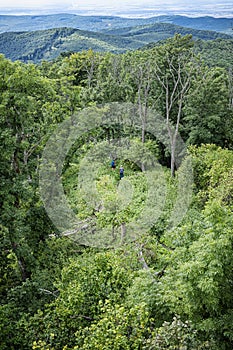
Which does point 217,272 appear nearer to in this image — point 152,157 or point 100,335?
point 100,335

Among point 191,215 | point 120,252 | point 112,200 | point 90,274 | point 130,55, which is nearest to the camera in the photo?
point 90,274

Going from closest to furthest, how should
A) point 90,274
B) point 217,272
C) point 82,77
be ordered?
point 217,272, point 90,274, point 82,77

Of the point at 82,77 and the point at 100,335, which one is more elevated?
the point at 82,77

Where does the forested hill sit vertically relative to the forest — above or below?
above

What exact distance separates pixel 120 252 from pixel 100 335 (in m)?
5.50

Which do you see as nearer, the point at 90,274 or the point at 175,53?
the point at 90,274

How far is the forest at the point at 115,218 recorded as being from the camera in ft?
20.5

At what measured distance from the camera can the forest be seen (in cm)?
625

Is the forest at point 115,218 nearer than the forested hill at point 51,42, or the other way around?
the forest at point 115,218

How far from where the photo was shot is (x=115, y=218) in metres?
15.0

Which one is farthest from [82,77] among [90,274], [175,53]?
[90,274]

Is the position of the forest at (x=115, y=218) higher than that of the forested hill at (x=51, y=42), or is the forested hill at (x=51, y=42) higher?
the forested hill at (x=51, y=42)

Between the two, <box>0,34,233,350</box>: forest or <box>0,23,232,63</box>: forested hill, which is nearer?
<box>0,34,233,350</box>: forest

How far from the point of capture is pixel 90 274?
809 centimetres
